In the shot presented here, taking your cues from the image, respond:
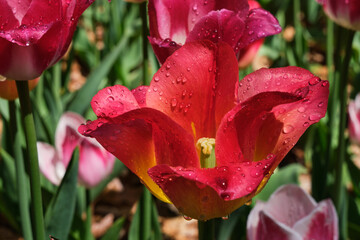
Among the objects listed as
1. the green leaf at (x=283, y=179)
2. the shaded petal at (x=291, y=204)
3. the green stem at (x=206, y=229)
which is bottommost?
the green leaf at (x=283, y=179)

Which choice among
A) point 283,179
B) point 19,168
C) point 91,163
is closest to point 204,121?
point 19,168

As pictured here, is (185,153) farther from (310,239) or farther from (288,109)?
(310,239)

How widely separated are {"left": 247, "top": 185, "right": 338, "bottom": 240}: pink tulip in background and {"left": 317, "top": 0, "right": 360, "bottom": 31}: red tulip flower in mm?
294

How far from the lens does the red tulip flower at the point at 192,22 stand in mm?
563

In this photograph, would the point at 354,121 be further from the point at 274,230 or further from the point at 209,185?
the point at 209,185

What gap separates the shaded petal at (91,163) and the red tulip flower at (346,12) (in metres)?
0.51

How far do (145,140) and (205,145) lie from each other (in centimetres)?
6

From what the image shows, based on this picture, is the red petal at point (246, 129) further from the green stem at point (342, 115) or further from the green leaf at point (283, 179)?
the green leaf at point (283, 179)

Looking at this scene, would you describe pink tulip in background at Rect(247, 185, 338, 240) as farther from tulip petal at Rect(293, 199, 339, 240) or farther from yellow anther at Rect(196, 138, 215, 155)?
yellow anther at Rect(196, 138, 215, 155)

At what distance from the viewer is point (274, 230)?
70 centimetres

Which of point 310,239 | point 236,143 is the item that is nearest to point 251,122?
point 236,143

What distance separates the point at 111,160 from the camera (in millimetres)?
1114

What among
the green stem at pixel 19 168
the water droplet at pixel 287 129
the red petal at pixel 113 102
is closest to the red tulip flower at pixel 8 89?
the green stem at pixel 19 168

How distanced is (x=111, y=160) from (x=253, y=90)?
0.64 metres
